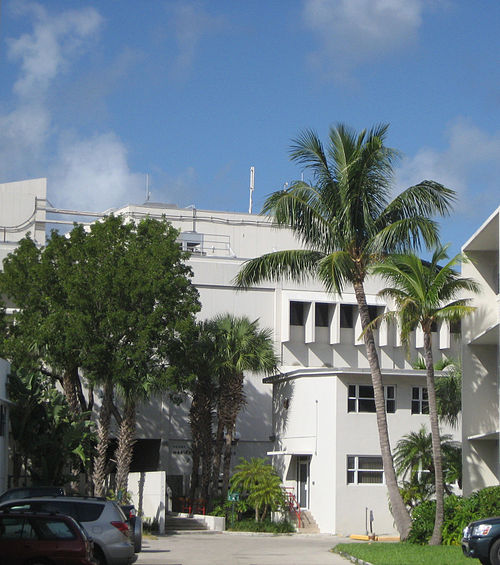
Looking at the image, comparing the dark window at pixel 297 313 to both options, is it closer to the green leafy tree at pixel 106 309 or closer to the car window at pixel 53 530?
the green leafy tree at pixel 106 309

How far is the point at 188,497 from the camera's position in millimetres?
44156

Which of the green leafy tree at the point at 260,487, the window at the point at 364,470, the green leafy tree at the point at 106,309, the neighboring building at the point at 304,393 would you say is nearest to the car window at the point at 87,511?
the green leafy tree at the point at 106,309

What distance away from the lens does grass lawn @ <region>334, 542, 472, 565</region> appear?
72.4ft

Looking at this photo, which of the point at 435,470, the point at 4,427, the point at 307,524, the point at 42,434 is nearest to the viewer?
the point at 435,470

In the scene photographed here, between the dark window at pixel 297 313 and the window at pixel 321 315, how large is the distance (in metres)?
0.86

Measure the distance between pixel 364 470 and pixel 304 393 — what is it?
4.37m

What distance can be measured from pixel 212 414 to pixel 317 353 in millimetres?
9611

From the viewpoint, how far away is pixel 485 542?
20.7 meters

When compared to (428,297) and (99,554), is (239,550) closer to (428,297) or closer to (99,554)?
(428,297)

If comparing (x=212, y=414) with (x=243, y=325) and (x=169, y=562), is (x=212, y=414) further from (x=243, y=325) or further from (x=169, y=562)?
(x=169, y=562)

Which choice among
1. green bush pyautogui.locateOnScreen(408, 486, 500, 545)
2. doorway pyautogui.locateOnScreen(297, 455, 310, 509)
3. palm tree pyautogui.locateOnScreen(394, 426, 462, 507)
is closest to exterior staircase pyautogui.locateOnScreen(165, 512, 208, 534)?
doorway pyautogui.locateOnScreen(297, 455, 310, 509)

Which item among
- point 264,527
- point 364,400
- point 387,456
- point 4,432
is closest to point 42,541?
point 387,456

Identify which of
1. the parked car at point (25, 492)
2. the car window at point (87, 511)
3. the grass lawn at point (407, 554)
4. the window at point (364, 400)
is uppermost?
the window at point (364, 400)

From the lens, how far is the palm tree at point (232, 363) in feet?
135
